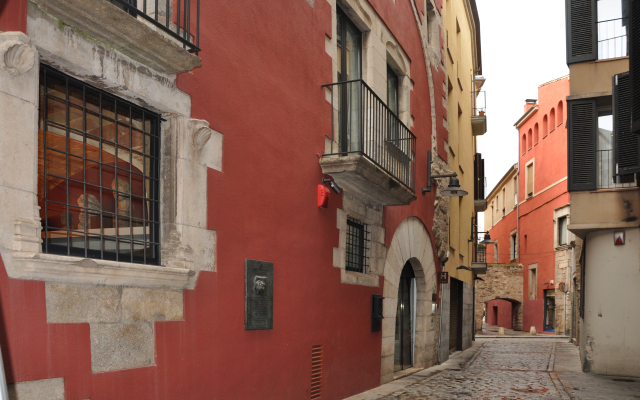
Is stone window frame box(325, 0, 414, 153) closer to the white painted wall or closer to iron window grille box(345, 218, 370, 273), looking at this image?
iron window grille box(345, 218, 370, 273)

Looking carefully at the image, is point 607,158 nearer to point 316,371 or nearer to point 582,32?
point 582,32

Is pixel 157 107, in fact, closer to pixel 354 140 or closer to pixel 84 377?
pixel 84 377

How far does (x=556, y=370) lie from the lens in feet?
44.3

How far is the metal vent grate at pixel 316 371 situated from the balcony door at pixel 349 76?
252 cm

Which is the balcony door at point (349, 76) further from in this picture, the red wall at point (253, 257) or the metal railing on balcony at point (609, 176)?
the metal railing on balcony at point (609, 176)

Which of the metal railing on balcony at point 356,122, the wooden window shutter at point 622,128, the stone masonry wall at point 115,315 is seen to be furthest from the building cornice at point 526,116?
the stone masonry wall at point 115,315

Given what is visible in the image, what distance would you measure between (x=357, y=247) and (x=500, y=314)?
35283mm

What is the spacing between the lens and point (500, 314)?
41844mm

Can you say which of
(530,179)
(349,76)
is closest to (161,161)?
(349,76)

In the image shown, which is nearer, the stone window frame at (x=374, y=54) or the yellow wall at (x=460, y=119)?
the stone window frame at (x=374, y=54)

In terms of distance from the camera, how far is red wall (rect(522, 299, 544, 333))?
108 feet

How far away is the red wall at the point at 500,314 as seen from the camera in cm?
3966

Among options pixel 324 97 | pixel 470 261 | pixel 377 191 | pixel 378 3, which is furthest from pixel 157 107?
pixel 470 261

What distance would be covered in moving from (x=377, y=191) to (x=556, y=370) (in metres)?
7.52
